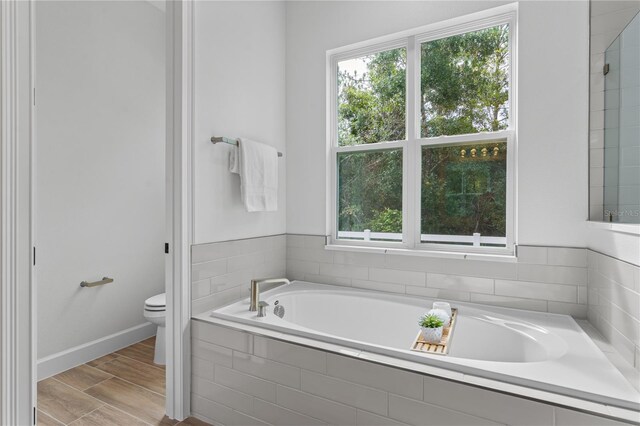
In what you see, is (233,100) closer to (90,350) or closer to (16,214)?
(16,214)

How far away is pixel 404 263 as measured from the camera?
7.64ft

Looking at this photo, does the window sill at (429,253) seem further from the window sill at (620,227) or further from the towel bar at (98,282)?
the towel bar at (98,282)

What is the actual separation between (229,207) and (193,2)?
1.19m

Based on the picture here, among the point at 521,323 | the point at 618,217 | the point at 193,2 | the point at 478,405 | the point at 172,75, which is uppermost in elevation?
the point at 193,2

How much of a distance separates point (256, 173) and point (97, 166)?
1358 millimetres

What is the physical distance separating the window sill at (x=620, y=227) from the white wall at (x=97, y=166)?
10.2 ft

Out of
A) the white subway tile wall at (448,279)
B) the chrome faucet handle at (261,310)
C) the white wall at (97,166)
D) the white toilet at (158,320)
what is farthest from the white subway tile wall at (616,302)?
the white wall at (97,166)

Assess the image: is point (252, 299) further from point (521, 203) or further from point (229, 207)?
point (521, 203)

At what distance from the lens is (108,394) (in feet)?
6.98

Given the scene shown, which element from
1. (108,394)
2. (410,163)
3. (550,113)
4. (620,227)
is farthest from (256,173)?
(620,227)

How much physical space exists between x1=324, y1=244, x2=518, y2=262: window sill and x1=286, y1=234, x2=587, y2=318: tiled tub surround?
0.9 inches

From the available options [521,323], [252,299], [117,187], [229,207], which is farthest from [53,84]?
[521,323]

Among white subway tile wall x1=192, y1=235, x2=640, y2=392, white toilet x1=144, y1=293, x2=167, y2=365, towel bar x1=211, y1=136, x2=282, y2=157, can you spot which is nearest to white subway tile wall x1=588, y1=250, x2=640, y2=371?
white subway tile wall x1=192, y1=235, x2=640, y2=392

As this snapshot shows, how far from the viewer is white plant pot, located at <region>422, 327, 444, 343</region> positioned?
1607 millimetres
